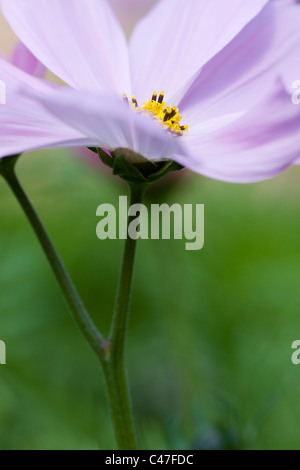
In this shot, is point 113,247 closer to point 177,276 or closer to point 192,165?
point 177,276

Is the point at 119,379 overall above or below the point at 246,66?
below

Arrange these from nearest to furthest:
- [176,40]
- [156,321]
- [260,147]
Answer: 1. [260,147]
2. [176,40]
3. [156,321]

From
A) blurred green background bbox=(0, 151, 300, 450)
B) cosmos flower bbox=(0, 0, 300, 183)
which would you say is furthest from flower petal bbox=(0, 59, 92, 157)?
blurred green background bbox=(0, 151, 300, 450)

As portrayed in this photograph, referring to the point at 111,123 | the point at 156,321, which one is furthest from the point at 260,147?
the point at 156,321

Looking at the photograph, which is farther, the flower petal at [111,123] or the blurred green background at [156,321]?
the blurred green background at [156,321]

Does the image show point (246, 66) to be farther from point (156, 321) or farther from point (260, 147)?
point (156, 321)

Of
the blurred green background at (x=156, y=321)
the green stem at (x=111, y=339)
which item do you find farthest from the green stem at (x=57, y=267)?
the blurred green background at (x=156, y=321)

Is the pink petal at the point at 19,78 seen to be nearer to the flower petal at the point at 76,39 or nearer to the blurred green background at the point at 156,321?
the flower petal at the point at 76,39
